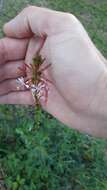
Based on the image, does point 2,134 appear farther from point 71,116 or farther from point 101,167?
point 71,116

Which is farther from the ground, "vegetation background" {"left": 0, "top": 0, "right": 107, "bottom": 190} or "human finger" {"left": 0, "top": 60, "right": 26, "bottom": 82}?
"human finger" {"left": 0, "top": 60, "right": 26, "bottom": 82}

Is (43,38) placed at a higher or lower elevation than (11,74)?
higher

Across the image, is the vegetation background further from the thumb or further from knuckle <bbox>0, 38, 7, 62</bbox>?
the thumb

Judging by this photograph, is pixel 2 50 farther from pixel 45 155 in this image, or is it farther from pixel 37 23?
pixel 45 155

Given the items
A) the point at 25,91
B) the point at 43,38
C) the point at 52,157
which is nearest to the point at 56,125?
the point at 52,157

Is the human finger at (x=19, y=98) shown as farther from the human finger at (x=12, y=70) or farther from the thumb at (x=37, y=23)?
the thumb at (x=37, y=23)

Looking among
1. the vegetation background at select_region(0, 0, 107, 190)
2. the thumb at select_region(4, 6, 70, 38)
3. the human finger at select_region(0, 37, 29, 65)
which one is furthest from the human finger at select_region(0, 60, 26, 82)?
the vegetation background at select_region(0, 0, 107, 190)
